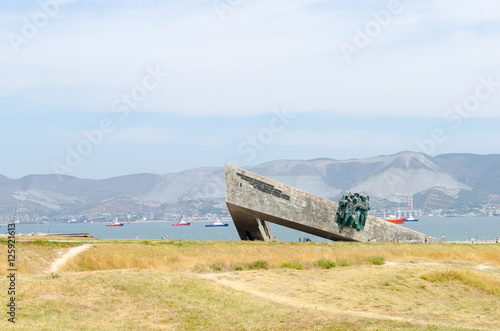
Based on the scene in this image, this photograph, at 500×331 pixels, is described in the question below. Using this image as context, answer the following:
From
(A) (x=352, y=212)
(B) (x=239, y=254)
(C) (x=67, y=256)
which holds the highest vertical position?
(A) (x=352, y=212)

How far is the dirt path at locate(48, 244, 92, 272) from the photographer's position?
1110 inches

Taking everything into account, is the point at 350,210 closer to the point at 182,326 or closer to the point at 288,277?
the point at 288,277

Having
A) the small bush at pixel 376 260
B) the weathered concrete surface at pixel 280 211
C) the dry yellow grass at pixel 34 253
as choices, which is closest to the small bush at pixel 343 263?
the small bush at pixel 376 260

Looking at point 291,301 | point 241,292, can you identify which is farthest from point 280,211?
point 291,301

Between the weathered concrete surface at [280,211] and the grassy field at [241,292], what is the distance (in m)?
9.42

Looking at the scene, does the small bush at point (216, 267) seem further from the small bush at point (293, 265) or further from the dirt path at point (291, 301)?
the small bush at point (293, 265)

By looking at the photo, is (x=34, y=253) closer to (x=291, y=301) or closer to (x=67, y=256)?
(x=67, y=256)

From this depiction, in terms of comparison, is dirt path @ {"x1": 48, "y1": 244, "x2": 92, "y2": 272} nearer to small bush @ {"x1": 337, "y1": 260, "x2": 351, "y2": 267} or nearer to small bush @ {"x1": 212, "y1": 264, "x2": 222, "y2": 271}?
small bush @ {"x1": 212, "y1": 264, "x2": 222, "y2": 271}

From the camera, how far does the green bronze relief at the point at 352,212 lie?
1784 inches

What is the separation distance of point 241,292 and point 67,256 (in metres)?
11.5

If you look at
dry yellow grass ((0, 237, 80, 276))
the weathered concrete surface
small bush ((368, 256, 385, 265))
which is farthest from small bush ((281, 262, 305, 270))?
the weathered concrete surface

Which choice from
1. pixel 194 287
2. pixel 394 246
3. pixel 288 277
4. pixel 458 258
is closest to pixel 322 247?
pixel 394 246

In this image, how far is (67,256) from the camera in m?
30.3

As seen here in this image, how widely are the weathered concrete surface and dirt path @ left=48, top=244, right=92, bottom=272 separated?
11503 mm
